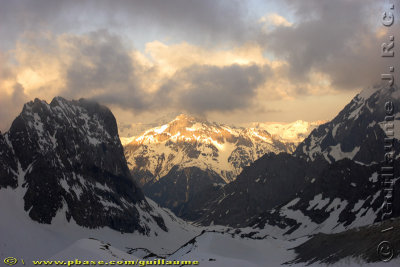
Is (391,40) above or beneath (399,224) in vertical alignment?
above

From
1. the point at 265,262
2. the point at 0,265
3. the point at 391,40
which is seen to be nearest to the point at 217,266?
the point at 265,262

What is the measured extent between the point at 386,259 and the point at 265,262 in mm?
77785

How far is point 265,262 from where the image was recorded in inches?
6191

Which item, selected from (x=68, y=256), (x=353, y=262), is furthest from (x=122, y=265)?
(x=353, y=262)

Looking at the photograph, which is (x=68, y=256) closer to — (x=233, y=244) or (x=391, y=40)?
(x=391, y=40)

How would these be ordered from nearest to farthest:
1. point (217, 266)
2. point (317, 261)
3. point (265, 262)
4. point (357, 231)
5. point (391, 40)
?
point (391, 40)
point (217, 266)
point (317, 261)
point (357, 231)
point (265, 262)

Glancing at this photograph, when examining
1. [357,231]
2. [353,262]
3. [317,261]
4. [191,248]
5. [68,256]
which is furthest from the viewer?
[191,248]

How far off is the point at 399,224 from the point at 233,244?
87103 millimetres

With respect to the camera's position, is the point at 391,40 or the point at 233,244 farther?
the point at 233,244

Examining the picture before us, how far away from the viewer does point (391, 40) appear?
77.9 metres

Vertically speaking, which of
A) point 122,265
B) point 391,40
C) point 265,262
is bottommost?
point 265,262

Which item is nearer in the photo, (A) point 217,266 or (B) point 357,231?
(A) point 217,266

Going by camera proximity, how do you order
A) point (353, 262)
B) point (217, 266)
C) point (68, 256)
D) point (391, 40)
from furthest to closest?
point (217, 266)
point (353, 262)
point (68, 256)
point (391, 40)

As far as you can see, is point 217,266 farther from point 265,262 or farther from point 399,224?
point 265,262
